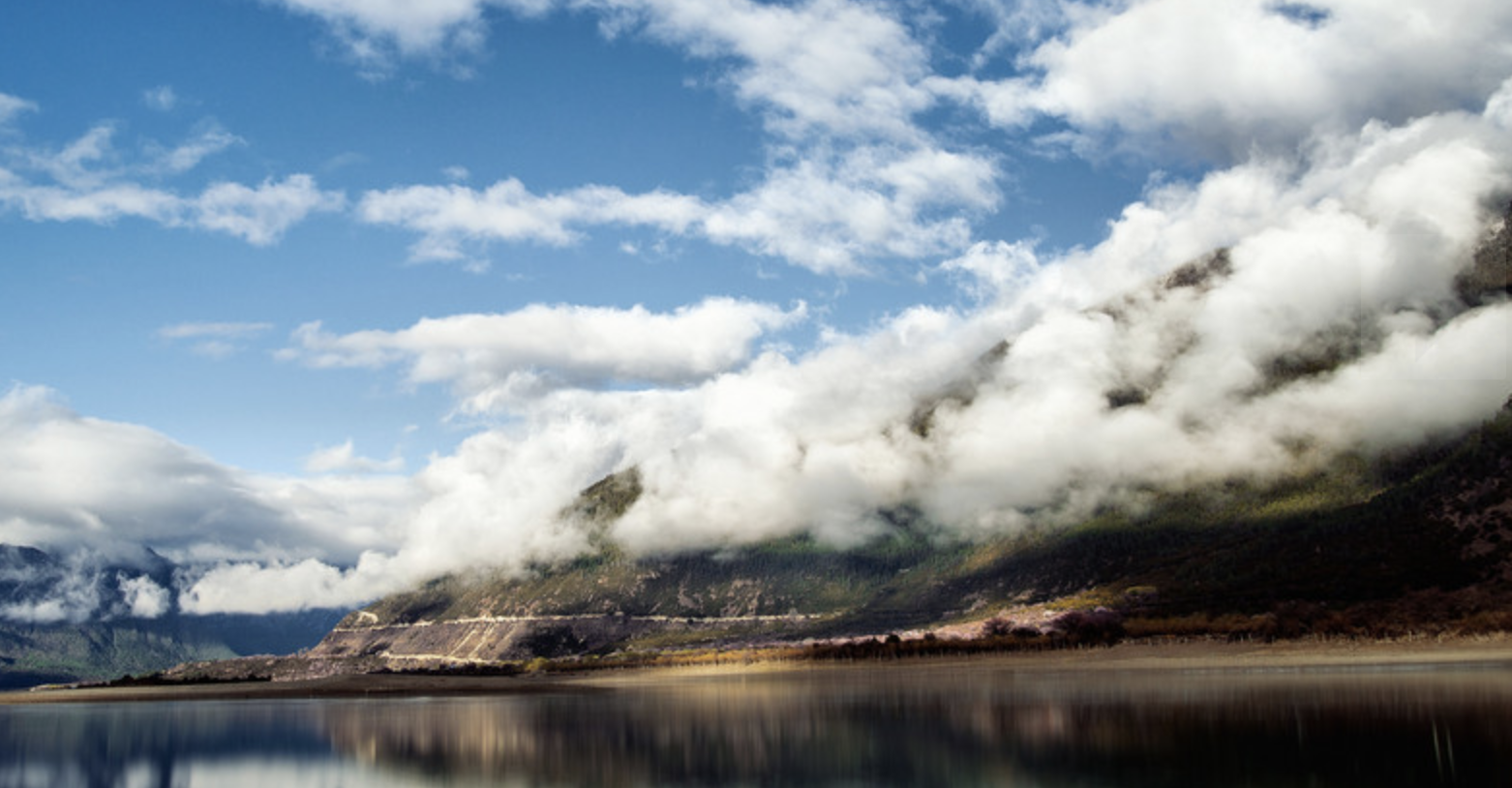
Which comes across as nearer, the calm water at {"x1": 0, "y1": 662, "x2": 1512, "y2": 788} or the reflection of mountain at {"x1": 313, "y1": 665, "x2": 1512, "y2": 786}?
the reflection of mountain at {"x1": 313, "y1": 665, "x2": 1512, "y2": 786}

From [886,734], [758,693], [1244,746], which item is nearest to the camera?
[1244,746]

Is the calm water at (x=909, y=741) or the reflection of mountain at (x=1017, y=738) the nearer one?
the reflection of mountain at (x=1017, y=738)

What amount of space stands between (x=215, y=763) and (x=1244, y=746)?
271 ft

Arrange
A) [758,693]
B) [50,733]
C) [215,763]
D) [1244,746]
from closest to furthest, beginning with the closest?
[1244,746] → [215,763] → [50,733] → [758,693]

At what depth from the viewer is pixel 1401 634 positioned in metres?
181

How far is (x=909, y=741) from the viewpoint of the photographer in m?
79.7

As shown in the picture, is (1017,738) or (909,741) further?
(909,741)

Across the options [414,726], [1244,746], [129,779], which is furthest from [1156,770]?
[414,726]

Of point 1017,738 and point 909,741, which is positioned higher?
point 1017,738

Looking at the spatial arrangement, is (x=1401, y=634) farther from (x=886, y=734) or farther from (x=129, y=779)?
(x=129, y=779)

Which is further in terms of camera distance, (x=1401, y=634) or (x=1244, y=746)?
(x=1401, y=634)

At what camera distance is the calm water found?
57688mm

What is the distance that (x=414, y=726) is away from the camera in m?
134

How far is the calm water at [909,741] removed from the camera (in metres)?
57.7
